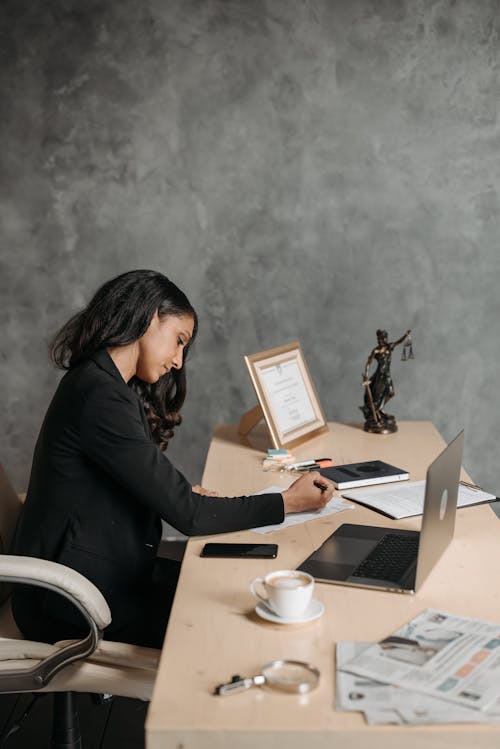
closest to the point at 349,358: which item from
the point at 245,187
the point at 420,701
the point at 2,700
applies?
the point at 245,187

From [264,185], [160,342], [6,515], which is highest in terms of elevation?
[264,185]

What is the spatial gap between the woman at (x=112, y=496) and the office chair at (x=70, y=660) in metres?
0.10

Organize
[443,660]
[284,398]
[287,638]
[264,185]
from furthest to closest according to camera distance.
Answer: [264,185] < [284,398] < [287,638] < [443,660]

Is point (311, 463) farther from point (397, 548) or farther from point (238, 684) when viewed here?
point (238, 684)

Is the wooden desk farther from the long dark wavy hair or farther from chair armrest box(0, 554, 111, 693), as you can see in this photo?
the long dark wavy hair

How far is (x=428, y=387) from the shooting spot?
3521mm

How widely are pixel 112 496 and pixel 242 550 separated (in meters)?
0.33

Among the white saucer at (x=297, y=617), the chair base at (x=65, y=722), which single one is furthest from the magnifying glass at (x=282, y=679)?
the chair base at (x=65, y=722)

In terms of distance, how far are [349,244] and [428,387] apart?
0.70 meters

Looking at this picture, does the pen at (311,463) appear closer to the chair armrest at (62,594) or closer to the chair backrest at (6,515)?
the chair backrest at (6,515)

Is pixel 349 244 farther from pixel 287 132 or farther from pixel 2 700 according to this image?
pixel 2 700

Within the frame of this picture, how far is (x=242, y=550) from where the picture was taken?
166 cm

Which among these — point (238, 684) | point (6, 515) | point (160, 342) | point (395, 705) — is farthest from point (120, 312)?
point (395, 705)

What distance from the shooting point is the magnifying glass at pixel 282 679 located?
3.63ft
